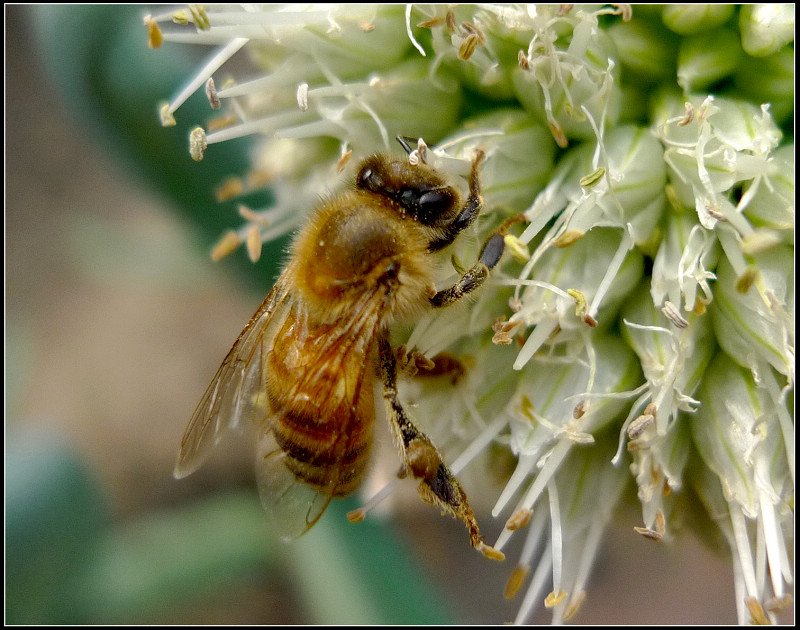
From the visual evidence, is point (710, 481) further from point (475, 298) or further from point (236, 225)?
point (236, 225)

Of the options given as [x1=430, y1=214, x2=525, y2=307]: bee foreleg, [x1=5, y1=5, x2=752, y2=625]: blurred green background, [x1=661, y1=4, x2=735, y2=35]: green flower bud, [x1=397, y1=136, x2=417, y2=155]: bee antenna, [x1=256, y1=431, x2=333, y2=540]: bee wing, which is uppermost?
[x1=661, y1=4, x2=735, y2=35]: green flower bud

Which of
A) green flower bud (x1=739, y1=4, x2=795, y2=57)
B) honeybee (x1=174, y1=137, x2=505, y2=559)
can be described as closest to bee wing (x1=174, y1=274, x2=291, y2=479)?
honeybee (x1=174, y1=137, x2=505, y2=559)

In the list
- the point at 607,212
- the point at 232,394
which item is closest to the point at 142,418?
the point at 232,394

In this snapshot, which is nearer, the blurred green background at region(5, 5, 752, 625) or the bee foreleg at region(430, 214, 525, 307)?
the bee foreleg at region(430, 214, 525, 307)

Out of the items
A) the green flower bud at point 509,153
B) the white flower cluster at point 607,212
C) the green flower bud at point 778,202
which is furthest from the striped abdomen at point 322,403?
the green flower bud at point 778,202

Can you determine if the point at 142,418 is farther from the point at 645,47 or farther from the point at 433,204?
the point at 645,47

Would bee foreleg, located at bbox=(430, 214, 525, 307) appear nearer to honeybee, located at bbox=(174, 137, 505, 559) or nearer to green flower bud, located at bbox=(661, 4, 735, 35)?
honeybee, located at bbox=(174, 137, 505, 559)

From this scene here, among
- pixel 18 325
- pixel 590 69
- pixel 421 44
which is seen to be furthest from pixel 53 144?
pixel 590 69
